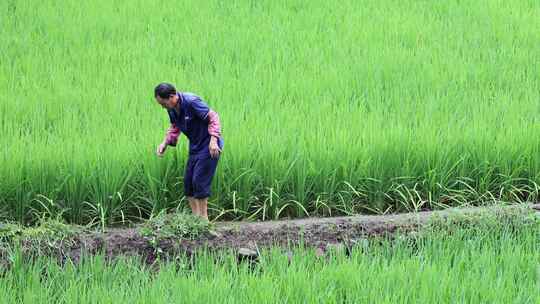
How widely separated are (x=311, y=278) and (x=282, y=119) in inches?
82.8

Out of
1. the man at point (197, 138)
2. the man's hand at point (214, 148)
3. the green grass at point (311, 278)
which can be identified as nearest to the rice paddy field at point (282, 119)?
the green grass at point (311, 278)

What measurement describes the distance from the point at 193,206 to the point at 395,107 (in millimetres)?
2100

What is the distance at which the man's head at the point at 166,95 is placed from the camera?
464 centimetres

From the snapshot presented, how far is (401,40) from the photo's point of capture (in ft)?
26.6

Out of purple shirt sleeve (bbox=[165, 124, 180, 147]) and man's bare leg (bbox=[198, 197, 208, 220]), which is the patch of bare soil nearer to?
man's bare leg (bbox=[198, 197, 208, 220])

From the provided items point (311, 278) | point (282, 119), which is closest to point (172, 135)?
point (282, 119)

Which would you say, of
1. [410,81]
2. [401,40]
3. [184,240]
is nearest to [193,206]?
[184,240]

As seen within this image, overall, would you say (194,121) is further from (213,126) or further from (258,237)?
(258,237)

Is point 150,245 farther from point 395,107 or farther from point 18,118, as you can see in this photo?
point 395,107

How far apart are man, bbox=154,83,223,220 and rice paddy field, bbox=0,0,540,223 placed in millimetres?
343

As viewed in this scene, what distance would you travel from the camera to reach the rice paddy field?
5.13 m

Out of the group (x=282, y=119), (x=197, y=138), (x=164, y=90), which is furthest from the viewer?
(x=282, y=119)

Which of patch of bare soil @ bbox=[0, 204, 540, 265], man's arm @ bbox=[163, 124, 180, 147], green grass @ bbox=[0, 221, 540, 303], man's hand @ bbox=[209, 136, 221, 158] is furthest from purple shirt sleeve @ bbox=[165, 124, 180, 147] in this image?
green grass @ bbox=[0, 221, 540, 303]

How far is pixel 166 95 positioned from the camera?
15.3ft
